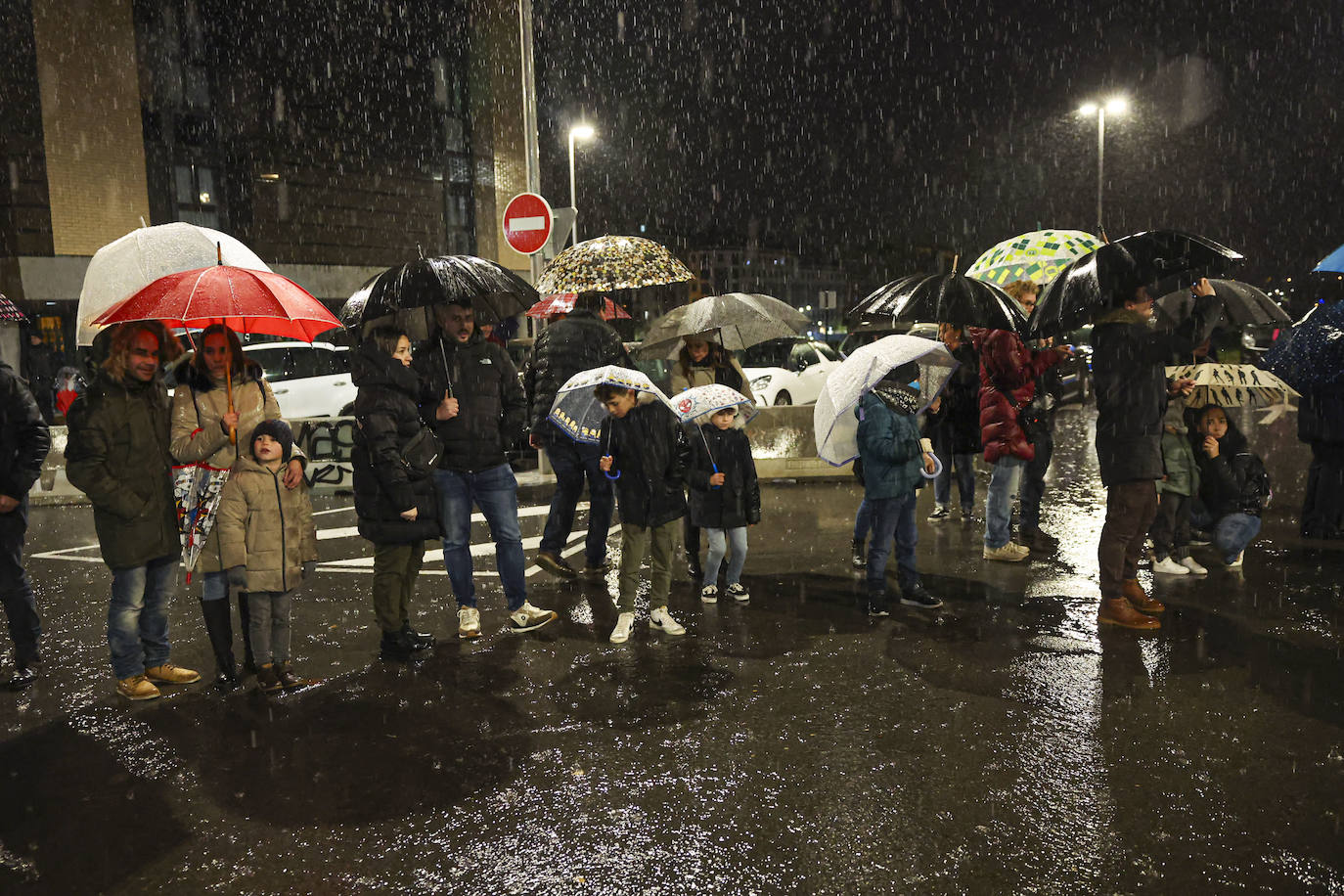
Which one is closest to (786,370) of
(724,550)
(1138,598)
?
(724,550)

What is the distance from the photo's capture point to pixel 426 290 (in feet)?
17.6

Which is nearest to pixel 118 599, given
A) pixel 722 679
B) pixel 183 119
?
pixel 722 679

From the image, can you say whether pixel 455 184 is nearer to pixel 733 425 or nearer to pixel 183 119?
pixel 183 119

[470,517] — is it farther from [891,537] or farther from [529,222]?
[529,222]

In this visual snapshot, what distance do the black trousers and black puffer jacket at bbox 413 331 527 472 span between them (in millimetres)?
2227

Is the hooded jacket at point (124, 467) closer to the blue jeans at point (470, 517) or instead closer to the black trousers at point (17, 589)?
the black trousers at point (17, 589)

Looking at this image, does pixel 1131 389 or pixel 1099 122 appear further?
pixel 1099 122

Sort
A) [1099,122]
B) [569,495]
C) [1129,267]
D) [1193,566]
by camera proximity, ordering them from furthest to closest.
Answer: [1099,122]
[569,495]
[1193,566]
[1129,267]

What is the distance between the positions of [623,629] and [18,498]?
339 cm

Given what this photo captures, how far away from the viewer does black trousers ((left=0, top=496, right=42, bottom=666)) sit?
5336 millimetres

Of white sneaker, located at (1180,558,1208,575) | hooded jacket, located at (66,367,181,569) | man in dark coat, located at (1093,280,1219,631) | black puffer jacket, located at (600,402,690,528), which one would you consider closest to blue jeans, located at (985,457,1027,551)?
white sneaker, located at (1180,558,1208,575)

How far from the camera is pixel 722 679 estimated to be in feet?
16.8

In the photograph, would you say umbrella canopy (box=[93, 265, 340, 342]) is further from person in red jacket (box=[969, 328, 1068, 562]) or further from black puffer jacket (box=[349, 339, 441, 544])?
person in red jacket (box=[969, 328, 1068, 562])

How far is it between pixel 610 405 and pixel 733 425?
1175mm
